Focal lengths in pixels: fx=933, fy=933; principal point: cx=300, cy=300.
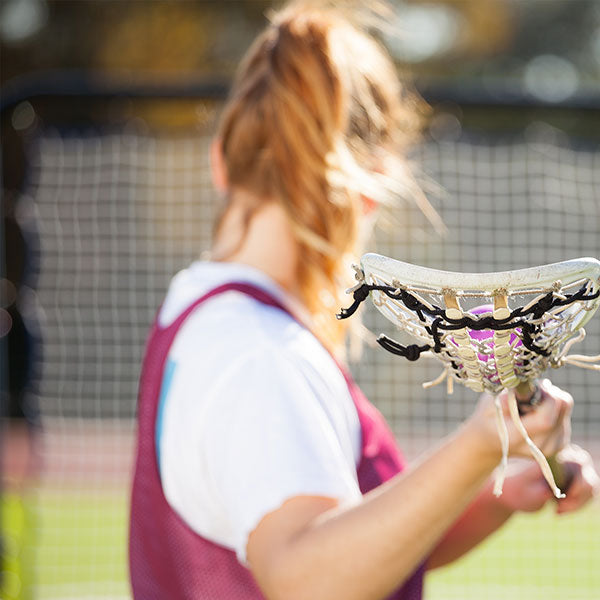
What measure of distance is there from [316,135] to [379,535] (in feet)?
1.65

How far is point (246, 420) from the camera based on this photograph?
3.13ft

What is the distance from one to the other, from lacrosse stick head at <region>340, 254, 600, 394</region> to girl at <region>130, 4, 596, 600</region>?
104 millimetres

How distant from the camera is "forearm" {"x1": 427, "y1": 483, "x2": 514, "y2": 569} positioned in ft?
4.48

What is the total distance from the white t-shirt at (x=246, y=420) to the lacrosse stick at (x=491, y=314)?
0.54 ft

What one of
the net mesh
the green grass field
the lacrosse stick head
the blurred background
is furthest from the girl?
the green grass field

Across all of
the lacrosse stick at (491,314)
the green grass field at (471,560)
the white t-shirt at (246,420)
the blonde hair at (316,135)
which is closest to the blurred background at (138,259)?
the green grass field at (471,560)

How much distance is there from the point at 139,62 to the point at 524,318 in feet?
40.8

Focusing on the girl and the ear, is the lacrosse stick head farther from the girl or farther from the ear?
the ear

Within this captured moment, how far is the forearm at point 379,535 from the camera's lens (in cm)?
90

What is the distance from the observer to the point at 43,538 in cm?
468

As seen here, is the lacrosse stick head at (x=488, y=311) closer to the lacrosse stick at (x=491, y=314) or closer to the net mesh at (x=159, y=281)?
the lacrosse stick at (x=491, y=314)

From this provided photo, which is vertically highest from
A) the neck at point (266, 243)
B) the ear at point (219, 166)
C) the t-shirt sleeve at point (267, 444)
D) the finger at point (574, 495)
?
the ear at point (219, 166)

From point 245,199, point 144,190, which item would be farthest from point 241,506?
point 144,190

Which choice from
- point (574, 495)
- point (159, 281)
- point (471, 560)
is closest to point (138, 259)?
point (159, 281)
